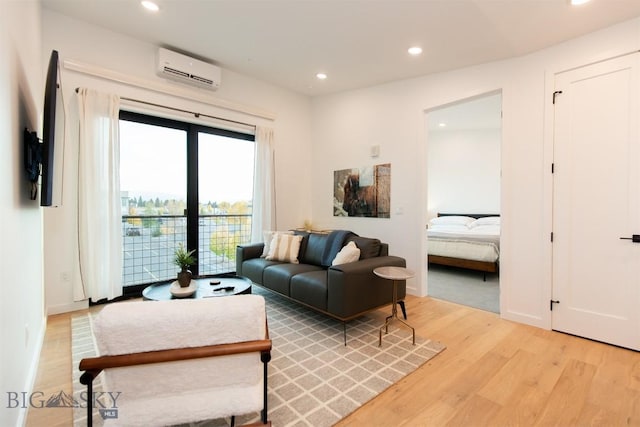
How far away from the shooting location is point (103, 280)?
332cm

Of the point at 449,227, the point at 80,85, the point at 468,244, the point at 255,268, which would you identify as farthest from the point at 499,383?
the point at 80,85

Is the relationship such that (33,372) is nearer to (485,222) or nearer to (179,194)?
(179,194)

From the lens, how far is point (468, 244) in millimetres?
4910

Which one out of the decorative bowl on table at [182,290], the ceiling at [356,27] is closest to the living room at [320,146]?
the ceiling at [356,27]

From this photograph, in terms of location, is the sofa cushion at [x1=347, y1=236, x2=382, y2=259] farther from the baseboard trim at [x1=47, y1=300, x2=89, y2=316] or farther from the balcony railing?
the baseboard trim at [x1=47, y1=300, x2=89, y2=316]

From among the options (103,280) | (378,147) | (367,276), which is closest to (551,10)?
(378,147)

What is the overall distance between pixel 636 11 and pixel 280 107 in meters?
4.15

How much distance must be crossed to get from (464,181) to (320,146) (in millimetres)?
4041

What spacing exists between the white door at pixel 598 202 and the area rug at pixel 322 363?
1512 millimetres

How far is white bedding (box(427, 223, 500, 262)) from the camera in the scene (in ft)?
15.4

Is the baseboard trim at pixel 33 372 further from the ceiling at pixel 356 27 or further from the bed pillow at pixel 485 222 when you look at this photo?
the bed pillow at pixel 485 222

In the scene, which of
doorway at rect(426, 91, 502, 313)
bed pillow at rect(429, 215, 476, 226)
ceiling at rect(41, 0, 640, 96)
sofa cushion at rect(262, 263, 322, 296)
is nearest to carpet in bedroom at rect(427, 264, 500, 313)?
doorway at rect(426, 91, 502, 313)

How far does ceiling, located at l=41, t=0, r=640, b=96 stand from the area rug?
3007 mm

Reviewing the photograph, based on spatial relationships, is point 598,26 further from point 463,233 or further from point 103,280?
point 103,280
